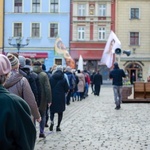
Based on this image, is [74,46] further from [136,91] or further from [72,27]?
[136,91]

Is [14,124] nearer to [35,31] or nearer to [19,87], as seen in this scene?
[19,87]

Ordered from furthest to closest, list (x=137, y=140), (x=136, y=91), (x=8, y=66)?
(x=136, y=91), (x=137, y=140), (x=8, y=66)

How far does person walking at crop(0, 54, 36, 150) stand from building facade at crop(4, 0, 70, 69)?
4890cm

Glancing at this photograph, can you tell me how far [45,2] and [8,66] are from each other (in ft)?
163

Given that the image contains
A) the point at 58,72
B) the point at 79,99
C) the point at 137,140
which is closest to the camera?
the point at 137,140

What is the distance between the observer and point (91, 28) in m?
51.7

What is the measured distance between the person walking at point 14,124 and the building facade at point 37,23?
48896 mm

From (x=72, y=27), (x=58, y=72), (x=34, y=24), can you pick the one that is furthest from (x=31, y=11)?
(x=58, y=72)

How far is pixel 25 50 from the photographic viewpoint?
172 ft

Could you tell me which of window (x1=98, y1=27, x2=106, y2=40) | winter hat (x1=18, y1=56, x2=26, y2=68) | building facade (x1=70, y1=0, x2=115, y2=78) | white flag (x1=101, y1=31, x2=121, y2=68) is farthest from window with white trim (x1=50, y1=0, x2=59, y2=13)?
winter hat (x1=18, y1=56, x2=26, y2=68)

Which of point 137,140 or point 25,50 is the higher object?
point 25,50

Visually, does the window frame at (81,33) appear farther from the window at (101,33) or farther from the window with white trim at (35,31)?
the window with white trim at (35,31)

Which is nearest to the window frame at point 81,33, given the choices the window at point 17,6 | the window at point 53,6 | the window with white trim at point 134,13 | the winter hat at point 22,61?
the window at point 53,6

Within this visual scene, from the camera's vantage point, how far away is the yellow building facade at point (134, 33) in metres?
51.8
